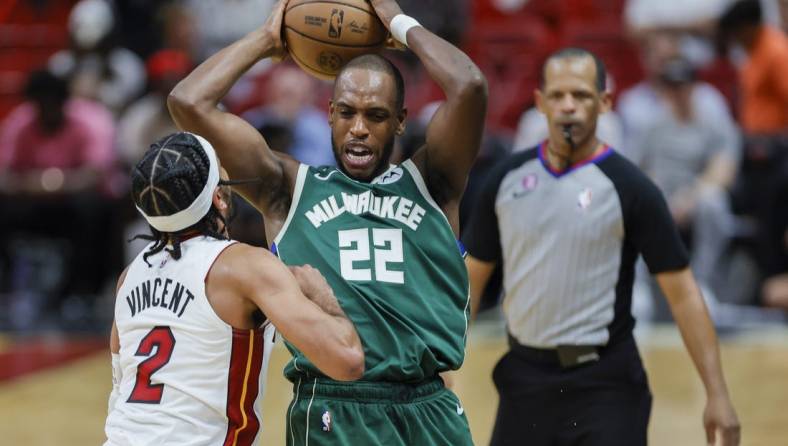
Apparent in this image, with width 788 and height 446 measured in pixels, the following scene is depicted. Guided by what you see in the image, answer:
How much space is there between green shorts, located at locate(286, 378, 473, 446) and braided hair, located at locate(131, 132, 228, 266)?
27.2 inches

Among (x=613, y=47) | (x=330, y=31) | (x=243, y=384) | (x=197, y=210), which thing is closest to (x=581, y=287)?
(x=330, y=31)

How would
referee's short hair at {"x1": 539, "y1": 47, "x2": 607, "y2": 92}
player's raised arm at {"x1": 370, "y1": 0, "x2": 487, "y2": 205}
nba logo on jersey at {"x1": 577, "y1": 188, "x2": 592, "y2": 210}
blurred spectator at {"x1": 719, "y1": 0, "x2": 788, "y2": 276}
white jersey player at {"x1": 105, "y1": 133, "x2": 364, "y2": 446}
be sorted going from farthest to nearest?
blurred spectator at {"x1": 719, "y1": 0, "x2": 788, "y2": 276}, referee's short hair at {"x1": 539, "y1": 47, "x2": 607, "y2": 92}, nba logo on jersey at {"x1": 577, "y1": 188, "x2": 592, "y2": 210}, player's raised arm at {"x1": 370, "y1": 0, "x2": 487, "y2": 205}, white jersey player at {"x1": 105, "y1": 133, "x2": 364, "y2": 446}

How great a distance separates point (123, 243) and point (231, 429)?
288 inches

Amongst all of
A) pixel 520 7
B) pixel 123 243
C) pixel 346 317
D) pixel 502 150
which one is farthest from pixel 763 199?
pixel 346 317

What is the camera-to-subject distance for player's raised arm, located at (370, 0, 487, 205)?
4582 millimetres

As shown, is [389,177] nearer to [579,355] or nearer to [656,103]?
[579,355]

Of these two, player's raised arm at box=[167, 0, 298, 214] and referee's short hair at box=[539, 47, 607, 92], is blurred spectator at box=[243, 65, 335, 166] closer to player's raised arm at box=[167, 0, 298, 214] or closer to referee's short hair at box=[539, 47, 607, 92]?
referee's short hair at box=[539, 47, 607, 92]

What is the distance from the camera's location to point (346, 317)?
4.14m

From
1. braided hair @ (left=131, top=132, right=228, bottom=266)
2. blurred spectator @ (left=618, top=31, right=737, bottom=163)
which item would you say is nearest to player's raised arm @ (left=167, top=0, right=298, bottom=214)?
braided hair @ (left=131, top=132, right=228, bottom=266)

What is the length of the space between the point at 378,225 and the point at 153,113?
22.7ft

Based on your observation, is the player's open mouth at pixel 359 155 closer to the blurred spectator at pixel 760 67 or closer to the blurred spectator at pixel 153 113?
the blurred spectator at pixel 153 113

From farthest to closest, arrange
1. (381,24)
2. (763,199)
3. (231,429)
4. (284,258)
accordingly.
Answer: (763,199) → (381,24) → (284,258) → (231,429)

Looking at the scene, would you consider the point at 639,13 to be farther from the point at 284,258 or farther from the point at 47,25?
the point at 284,258

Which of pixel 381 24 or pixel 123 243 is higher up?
pixel 381 24
